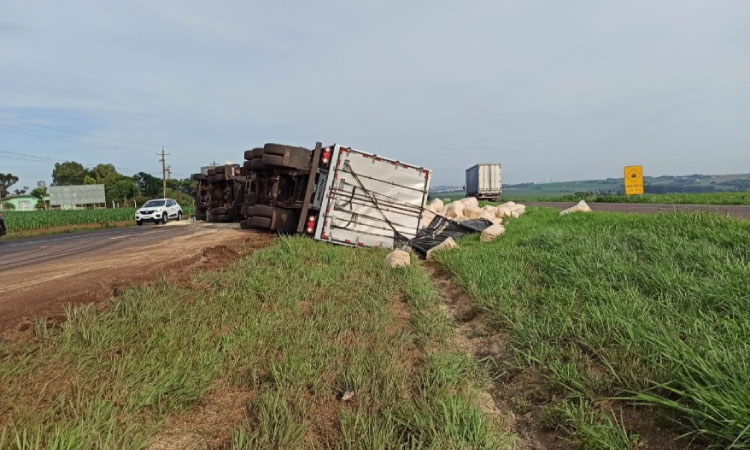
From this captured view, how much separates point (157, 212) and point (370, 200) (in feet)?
75.3

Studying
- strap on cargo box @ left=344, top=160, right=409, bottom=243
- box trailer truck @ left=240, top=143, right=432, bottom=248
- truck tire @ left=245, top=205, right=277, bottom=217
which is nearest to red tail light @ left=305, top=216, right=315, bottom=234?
box trailer truck @ left=240, top=143, right=432, bottom=248

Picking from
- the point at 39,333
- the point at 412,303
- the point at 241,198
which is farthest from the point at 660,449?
the point at 241,198

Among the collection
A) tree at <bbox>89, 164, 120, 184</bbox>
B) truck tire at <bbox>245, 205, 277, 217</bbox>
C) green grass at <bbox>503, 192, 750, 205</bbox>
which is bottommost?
green grass at <bbox>503, 192, 750, 205</bbox>

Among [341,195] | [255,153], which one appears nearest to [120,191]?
[255,153]

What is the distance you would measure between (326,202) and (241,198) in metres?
9.47

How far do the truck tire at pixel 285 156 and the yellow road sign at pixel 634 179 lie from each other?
23942 mm

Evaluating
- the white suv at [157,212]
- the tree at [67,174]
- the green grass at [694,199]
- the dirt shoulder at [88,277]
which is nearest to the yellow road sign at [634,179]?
the green grass at [694,199]

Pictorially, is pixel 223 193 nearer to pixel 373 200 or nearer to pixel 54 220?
pixel 373 200

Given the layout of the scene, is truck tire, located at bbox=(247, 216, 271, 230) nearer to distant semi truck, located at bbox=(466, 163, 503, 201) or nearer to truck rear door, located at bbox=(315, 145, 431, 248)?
truck rear door, located at bbox=(315, 145, 431, 248)

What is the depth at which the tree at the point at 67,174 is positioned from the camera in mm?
89188

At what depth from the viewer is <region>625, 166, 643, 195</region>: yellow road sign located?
2520 cm

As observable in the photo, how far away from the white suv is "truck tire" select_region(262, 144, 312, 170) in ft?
68.8

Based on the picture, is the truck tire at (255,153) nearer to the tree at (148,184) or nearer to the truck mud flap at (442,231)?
the truck mud flap at (442,231)

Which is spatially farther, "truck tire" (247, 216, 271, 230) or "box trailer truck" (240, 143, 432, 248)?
"truck tire" (247, 216, 271, 230)
